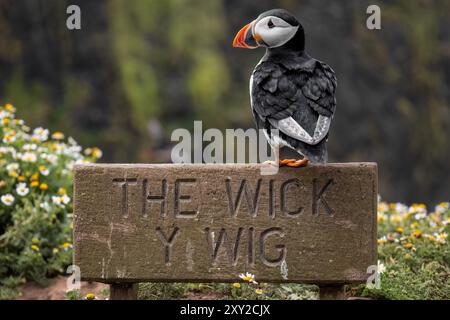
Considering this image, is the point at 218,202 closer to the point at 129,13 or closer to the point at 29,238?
the point at 29,238

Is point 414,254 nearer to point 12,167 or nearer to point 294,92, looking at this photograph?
point 294,92

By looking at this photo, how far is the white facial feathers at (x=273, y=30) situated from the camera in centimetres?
389

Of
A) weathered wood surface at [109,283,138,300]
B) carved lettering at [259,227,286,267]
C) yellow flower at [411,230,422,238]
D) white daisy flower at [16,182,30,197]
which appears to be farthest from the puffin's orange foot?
white daisy flower at [16,182,30,197]

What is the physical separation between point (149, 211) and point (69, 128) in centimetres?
965

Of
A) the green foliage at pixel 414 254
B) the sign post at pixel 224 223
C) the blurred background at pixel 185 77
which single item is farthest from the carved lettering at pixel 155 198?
the blurred background at pixel 185 77

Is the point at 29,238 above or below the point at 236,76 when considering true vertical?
below

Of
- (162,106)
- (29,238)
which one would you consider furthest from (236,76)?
(29,238)

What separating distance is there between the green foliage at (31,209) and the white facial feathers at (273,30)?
2190 mm

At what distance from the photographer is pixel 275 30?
388cm

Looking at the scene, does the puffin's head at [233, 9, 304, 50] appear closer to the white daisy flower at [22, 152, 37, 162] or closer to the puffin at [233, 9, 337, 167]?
the puffin at [233, 9, 337, 167]

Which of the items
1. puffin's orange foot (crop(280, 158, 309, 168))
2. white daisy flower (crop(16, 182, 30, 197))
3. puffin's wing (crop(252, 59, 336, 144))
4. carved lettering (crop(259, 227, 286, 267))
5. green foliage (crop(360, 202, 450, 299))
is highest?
puffin's wing (crop(252, 59, 336, 144))

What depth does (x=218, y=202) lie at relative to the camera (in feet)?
12.8

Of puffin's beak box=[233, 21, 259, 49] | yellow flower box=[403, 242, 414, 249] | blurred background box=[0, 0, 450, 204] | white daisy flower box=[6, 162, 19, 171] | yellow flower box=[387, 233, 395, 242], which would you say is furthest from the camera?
blurred background box=[0, 0, 450, 204]

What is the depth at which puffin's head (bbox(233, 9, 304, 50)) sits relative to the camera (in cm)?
389
